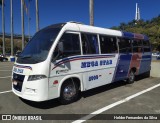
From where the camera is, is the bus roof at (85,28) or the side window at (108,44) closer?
the bus roof at (85,28)

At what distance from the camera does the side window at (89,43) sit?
Answer: 7514 mm

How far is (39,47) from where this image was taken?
668 centimetres

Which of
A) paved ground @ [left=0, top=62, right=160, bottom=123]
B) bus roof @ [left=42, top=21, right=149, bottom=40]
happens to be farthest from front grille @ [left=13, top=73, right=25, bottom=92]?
bus roof @ [left=42, top=21, right=149, bottom=40]

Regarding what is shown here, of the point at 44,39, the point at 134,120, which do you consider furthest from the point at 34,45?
the point at 134,120

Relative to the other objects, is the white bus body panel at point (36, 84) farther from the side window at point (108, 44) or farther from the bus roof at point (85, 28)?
the side window at point (108, 44)

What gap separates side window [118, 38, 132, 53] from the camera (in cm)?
980

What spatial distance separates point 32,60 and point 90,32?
2.61m

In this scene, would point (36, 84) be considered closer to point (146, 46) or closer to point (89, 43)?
point (89, 43)

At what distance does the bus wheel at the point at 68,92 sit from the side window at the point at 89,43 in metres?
1.24

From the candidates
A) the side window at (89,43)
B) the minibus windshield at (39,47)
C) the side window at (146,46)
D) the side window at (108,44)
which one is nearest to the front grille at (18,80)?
the minibus windshield at (39,47)

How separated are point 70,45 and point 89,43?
1.03 meters

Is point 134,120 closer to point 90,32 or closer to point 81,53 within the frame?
point 81,53

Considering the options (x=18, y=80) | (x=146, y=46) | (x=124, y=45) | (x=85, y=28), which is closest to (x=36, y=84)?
(x=18, y=80)

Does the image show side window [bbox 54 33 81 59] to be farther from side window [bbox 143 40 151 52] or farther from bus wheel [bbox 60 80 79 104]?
side window [bbox 143 40 151 52]
